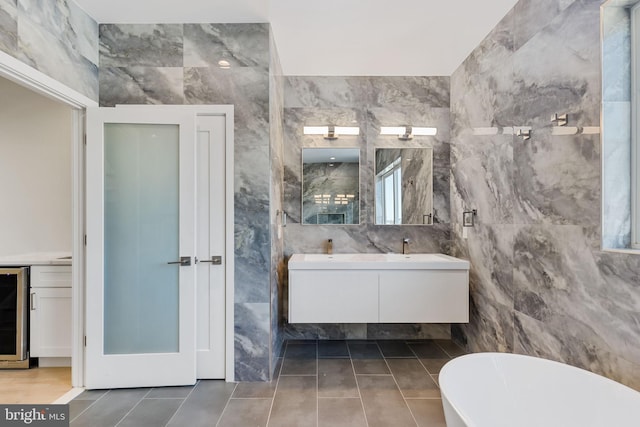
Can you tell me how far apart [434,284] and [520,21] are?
208 centimetres

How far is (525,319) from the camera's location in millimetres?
2018

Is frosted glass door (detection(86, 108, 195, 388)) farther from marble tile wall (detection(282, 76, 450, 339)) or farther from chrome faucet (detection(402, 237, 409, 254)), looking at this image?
chrome faucet (detection(402, 237, 409, 254))

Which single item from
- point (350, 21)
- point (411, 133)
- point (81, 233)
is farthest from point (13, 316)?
point (411, 133)

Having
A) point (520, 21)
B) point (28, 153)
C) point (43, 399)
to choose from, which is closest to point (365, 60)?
point (520, 21)

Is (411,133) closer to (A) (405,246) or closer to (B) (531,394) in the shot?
(A) (405,246)

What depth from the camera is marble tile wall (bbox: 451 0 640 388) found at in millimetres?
1500

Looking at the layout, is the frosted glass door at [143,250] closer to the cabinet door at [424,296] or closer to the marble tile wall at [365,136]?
the marble tile wall at [365,136]

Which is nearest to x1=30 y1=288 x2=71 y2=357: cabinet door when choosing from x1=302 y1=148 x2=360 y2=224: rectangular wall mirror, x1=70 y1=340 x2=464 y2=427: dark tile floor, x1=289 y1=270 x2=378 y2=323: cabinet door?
x1=70 y1=340 x2=464 y2=427: dark tile floor

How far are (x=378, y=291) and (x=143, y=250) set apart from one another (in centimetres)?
191

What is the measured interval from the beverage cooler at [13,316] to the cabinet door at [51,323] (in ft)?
0.22

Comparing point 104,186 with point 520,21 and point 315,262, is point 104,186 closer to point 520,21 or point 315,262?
point 315,262

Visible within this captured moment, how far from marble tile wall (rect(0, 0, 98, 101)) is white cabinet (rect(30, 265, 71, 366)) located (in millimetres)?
1510

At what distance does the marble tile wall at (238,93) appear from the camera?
225 cm

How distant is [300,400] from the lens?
202 centimetres
